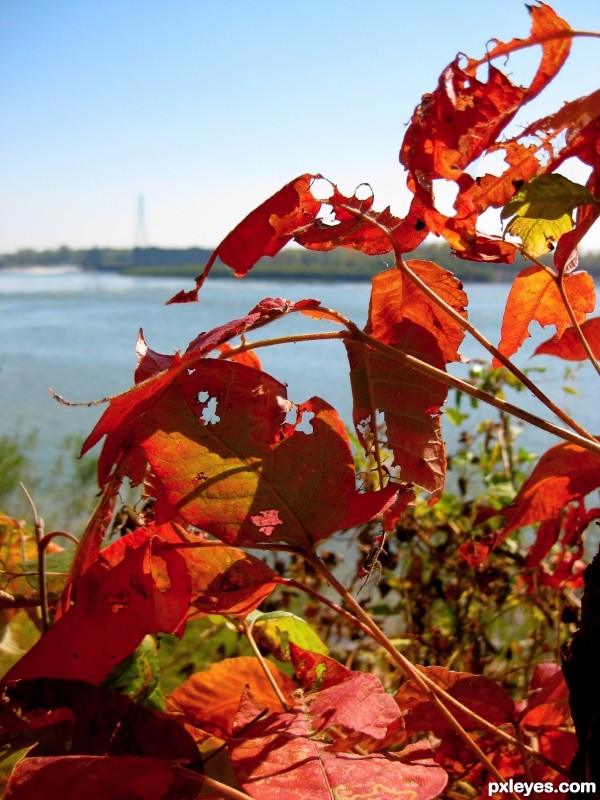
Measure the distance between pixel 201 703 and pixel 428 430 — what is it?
266mm

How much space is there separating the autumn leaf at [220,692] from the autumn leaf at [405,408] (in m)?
0.20

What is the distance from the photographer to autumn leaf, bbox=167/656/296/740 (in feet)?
1.74

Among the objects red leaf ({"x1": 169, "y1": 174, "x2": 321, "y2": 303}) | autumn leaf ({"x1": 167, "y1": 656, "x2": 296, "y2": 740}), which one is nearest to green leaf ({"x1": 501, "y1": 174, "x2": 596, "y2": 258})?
red leaf ({"x1": 169, "y1": 174, "x2": 321, "y2": 303})

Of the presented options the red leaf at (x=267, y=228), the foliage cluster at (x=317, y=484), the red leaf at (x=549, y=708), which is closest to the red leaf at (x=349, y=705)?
the foliage cluster at (x=317, y=484)

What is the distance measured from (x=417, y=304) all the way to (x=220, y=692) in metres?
0.30

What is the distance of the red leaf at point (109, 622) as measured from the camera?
0.39 m

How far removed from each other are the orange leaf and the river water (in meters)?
1.17

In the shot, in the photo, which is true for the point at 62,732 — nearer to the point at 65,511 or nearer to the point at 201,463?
A: the point at 201,463

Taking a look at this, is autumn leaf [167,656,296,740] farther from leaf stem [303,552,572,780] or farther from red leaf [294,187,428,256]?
red leaf [294,187,428,256]

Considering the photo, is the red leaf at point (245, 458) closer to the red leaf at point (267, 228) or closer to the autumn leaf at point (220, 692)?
the red leaf at point (267, 228)

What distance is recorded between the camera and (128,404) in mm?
353

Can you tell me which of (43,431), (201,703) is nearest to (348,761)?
(201,703)

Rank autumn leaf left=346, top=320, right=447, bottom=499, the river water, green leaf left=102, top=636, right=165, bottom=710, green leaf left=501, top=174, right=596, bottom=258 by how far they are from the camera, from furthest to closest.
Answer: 1. the river water
2. green leaf left=102, top=636, right=165, bottom=710
3. autumn leaf left=346, top=320, right=447, bottom=499
4. green leaf left=501, top=174, right=596, bottom=258

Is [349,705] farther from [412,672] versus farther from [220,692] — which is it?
[220,692]
